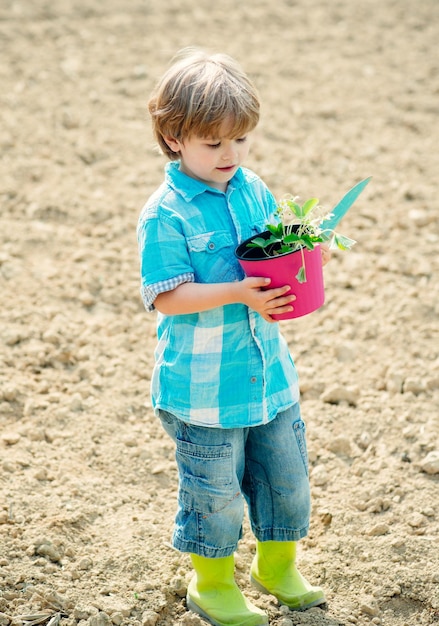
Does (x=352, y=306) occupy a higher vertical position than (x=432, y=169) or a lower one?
lower

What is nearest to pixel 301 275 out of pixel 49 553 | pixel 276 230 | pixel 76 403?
pixel 276 230

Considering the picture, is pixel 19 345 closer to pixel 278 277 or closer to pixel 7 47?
pixel 278 277

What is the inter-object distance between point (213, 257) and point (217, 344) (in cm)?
23

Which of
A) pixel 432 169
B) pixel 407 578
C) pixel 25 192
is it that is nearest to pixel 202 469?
pixel 407 578

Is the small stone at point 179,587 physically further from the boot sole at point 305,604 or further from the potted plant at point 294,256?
the potted plant at point 294,256

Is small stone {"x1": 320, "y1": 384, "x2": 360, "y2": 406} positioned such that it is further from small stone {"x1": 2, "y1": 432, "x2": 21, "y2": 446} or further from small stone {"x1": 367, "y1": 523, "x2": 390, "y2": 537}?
small stone {"x1": 2, "y1": 432, "x2": 21, "y2": 446}

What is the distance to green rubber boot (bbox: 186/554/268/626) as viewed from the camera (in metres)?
2.64

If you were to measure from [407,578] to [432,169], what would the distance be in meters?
2.88

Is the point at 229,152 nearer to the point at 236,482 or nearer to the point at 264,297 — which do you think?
the point at 264,297

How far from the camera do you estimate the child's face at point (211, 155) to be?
7.70 ft

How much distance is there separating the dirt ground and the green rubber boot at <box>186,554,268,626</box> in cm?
7

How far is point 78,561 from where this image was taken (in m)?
2.84

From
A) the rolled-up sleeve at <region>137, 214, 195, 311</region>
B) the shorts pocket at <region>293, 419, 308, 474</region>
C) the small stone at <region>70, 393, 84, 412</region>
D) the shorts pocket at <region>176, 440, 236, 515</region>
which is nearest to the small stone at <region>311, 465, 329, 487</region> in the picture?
the shorts pocket at <region>293, 419, 308, 474</region>

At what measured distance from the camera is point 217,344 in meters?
2.45
